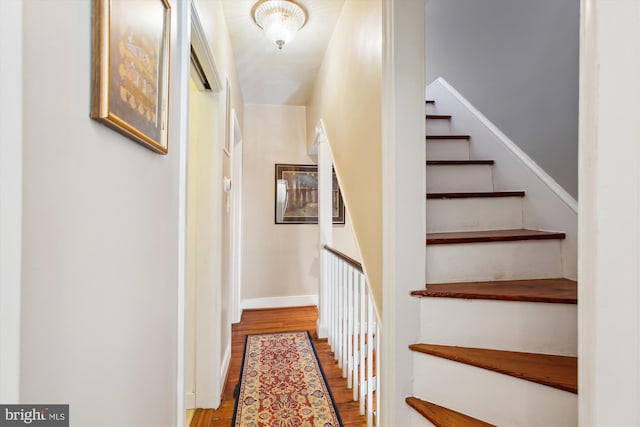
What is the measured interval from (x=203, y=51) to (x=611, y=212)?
1.75 meters

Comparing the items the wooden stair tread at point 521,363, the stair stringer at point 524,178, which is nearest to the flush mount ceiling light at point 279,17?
the stair stringer at point 524,178

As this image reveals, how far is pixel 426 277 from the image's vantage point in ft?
4.77

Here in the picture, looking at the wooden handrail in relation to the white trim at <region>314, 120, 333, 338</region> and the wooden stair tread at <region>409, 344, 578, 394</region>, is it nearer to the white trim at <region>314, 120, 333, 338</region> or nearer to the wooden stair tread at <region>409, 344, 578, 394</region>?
the white trim at <region>314, 120, 333, 338</region>

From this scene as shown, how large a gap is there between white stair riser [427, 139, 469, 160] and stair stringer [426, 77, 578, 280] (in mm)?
49

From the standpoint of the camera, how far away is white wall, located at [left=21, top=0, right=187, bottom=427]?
17.4 inches

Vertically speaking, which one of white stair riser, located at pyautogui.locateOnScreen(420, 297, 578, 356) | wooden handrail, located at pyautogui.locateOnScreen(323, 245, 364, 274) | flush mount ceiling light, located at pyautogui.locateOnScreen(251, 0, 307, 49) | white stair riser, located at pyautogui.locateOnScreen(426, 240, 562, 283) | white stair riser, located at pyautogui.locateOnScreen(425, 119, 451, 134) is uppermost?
flush mount ceiling light, located at pyautogui.locateOnScreen(251, 0, 307, 49)

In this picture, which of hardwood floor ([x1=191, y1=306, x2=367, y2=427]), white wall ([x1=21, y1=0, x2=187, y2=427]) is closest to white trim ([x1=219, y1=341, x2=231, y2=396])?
hardwood floor ([x1=191, y1=306, x2=367, y2=427])

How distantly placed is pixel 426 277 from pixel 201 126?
163 cm

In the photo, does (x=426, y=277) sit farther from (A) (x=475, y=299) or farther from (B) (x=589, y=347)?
(B) (x=589, y=347)

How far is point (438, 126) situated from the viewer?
265 centimetres

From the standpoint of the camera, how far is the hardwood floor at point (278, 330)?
186 cm

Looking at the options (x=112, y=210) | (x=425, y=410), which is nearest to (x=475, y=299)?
(x=425, y=410)

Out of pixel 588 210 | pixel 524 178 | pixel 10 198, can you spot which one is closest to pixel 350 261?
pixel 524 178

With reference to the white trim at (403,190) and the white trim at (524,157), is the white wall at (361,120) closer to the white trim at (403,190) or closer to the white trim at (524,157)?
the white trim at (403,190)
